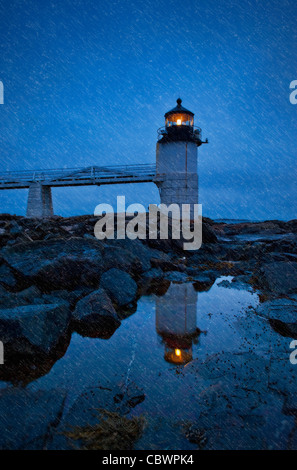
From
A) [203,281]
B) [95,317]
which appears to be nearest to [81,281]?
[95,317]

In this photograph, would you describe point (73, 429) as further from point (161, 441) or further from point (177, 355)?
point (177, 355)

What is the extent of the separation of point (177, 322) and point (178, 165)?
2192 centimetres

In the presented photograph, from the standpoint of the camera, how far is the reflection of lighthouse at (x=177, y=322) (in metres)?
4.69

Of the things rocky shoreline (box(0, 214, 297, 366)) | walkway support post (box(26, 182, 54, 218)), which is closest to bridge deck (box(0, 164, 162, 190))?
walkway support post (box(26, 182, 54, 218))

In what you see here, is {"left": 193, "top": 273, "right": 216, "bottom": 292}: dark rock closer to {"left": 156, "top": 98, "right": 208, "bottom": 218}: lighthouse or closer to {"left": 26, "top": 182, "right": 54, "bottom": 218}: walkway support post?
{"left": 156, "top": 98, "right": 208, "bottom": 218}: lighthouse

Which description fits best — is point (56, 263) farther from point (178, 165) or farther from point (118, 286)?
point (178, 165)

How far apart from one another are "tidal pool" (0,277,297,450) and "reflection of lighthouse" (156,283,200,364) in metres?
0.02

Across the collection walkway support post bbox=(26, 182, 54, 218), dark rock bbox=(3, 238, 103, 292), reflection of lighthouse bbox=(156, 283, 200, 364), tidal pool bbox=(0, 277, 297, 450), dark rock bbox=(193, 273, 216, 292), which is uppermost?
walkway support post bbox=(26, 182, 54, 218)

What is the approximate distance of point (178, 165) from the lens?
26.2 metres

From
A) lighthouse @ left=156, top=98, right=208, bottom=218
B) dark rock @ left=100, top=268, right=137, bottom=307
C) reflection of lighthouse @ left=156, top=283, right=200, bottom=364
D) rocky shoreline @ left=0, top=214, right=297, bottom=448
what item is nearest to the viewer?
rocky shoreline @ left=0, top=214, right=297, bottom=448

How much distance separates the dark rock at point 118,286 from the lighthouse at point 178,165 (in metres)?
19.3

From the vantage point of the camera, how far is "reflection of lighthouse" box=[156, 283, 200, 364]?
4.69m
